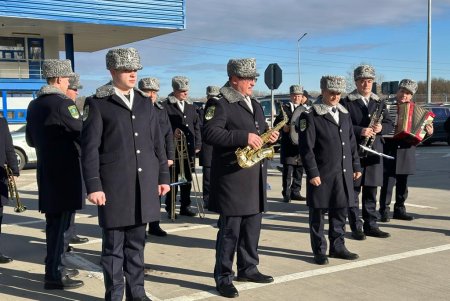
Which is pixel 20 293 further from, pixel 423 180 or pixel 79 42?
pixel 79 42

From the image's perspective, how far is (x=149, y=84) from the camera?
700 centimetres

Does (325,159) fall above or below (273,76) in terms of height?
below

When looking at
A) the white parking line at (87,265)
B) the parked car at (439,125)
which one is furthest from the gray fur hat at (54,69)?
the parked car at (439,125)

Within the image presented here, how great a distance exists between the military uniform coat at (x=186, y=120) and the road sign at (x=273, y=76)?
7083 millimetres

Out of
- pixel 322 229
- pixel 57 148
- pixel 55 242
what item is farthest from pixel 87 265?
pixel 322 229

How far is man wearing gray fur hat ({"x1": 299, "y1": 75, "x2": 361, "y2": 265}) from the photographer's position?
5.74 metres

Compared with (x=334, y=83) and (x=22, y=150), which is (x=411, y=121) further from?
(x=22, y=150)

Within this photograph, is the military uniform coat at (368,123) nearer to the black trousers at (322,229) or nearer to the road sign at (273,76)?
the black trousers at (322,229)

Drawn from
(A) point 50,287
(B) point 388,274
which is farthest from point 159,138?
(B) point 388,274

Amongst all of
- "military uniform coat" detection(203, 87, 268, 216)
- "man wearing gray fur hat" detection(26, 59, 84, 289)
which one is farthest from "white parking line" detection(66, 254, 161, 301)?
"military uniform coat" detection(203, 87, 268, 216)

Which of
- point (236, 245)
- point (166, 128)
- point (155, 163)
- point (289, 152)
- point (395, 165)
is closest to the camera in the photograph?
point (155, 163)

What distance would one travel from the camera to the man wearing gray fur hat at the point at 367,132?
6625 millimetres

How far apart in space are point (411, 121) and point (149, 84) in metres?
3.77

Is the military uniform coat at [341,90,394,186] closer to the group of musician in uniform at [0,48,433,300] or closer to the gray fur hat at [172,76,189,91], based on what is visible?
the group of musician in uniform at [0,48,433,300]
